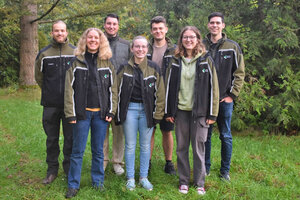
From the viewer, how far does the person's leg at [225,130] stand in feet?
13.6

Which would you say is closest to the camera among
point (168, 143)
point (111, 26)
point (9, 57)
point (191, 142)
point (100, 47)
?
point (100, 47)

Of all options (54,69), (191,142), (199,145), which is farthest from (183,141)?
(54,69)

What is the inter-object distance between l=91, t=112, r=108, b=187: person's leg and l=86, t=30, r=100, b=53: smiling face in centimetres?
86

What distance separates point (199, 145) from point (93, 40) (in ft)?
6.38

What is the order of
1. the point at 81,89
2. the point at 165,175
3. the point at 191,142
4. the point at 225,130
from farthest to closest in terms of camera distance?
the point at 165,175
the point at 225,130
the point at 191,142
the point at 81,89

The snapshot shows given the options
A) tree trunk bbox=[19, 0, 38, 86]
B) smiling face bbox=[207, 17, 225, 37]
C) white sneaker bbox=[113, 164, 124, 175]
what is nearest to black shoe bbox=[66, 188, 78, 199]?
white sneaker bbox=[113, 164, 124, 175]

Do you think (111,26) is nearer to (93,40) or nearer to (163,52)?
Result: (93,40)

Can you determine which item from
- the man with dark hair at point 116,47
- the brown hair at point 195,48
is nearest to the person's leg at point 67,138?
the man with dark hair at point 116,47

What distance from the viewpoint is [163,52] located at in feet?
14.6

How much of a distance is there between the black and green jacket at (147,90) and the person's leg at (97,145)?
27 centimetres

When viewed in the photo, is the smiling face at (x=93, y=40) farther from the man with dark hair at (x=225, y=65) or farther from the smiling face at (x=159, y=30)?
the man with dark hair at (x=225, y=65)

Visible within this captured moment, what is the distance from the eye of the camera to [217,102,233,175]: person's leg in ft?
13.6

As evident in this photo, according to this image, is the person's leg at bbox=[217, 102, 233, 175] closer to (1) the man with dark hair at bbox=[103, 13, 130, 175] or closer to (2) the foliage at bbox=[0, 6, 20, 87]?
(1) the man with dark hair at bbox=[103, 13, 130, 175]

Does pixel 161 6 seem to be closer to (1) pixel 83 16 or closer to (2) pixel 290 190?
(1) pixel 83 16
